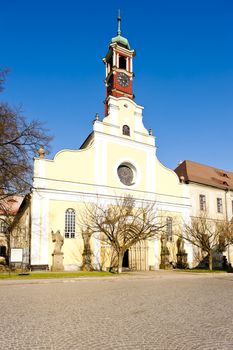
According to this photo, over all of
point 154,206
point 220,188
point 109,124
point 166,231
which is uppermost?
point 109,124

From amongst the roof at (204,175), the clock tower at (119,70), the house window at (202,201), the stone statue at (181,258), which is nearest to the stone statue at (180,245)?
the stone statue at (181,258)

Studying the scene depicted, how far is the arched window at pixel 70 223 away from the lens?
28500 millimetres

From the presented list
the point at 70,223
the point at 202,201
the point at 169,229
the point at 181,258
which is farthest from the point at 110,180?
the point at 202,201

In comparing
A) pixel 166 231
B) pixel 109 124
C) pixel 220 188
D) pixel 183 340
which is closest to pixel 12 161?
pixel 109 124

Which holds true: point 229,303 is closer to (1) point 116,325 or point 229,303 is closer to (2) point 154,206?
(1) point 116,325

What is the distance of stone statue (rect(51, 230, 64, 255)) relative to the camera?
1029 inches

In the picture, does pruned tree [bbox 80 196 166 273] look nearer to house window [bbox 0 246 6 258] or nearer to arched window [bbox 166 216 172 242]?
arched window [bbox 166 216 172 242]

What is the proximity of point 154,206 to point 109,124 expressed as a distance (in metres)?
9.68

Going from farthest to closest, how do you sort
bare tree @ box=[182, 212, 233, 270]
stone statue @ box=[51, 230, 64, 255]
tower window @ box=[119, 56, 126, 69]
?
tower window @ box=[119, 56, 126, 69], bare tree @ box=[182, 212, 233, 270], stone statue @ box=[51, 230, 64, 255]

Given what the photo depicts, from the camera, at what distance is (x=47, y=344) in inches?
224

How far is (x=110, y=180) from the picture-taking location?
3153cm

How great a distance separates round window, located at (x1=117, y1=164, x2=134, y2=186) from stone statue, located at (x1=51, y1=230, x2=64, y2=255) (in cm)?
933

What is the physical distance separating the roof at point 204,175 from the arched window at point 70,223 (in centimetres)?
1554

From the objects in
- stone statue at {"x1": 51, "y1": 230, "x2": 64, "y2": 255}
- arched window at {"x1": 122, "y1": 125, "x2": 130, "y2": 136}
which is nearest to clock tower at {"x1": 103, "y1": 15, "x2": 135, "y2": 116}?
arched window at {"x1": 122, "y1": 125, "x2": 130, "y2": 136}
